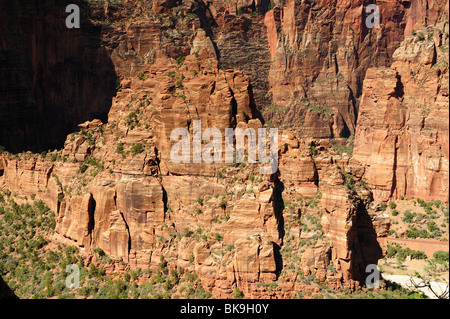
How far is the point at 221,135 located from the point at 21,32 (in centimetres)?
5745

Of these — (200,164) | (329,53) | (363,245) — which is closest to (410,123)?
(329,53)

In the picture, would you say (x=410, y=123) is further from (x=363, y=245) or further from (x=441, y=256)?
(x=363, y=245)

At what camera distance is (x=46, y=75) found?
344 ft

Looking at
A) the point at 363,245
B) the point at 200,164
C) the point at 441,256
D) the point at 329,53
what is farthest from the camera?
the point at 329,53

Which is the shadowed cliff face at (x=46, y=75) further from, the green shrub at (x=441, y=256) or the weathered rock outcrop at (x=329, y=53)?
the green shrub at (x=441, y=256)

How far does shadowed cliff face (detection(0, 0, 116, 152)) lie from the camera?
91.3 metres

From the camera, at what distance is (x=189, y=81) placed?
56469mm

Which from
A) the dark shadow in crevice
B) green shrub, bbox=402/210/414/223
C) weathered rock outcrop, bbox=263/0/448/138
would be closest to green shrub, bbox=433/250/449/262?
green shrub, bbox=402/210/414/223

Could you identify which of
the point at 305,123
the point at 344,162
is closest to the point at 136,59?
the point at 305,123

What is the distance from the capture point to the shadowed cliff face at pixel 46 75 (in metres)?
91.3

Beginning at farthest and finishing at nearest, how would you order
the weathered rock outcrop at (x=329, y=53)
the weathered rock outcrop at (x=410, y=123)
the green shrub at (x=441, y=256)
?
the weathered rock outcrop at (x=329, y=53), the weathered rock outcrop at (x=410, y=123), the green shrub at (x=441, y=256)

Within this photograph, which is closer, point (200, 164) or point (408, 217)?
point (200, 164)

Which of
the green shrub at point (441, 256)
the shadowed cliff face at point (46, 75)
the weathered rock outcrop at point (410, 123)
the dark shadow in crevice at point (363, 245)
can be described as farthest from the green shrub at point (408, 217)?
the shadowed cliff face at point (46, 75)

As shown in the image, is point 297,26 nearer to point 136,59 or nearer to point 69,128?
point 136,59
